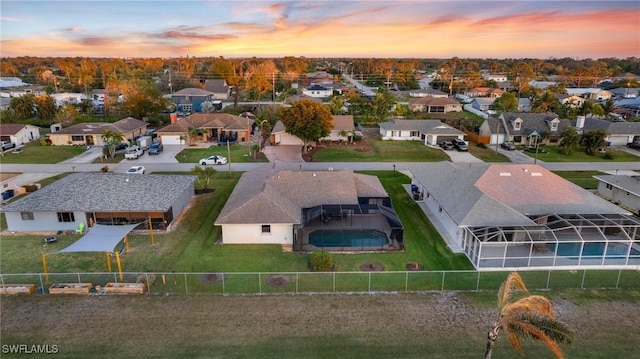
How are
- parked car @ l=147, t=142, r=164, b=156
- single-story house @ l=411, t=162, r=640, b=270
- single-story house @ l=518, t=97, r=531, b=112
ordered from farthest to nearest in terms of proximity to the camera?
single-story house @ l=518, t=97, r=531, b=112 < parked car @ l=147, t=142, r=164, b=156 < single-story house @ l=411, t=162, r=640, b=270

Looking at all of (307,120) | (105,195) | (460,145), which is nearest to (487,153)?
(460,145)

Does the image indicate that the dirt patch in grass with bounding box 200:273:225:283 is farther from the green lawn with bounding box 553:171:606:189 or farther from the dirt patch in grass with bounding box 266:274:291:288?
A: the green lawn with bounding box 553:171:606:189

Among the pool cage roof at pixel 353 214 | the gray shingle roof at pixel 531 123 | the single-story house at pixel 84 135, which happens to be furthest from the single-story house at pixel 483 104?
the single-story house at pixel 84 135

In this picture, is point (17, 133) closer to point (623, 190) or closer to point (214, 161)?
point (214, 161)

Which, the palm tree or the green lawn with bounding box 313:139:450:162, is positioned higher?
the palm tree

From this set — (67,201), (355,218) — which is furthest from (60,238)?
(355,218)

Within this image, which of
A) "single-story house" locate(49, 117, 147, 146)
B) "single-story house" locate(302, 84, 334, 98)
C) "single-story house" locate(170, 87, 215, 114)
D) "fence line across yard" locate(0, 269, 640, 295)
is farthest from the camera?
"single-story house" locate(302, 84, 334, 98)

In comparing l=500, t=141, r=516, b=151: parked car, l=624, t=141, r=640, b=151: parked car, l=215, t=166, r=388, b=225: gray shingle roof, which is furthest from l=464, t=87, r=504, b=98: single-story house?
l=215, t=166, r=388, b=225: gray shingle roof

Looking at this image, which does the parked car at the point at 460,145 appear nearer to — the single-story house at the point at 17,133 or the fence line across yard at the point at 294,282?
the fence line across yard at the point at 294,282
